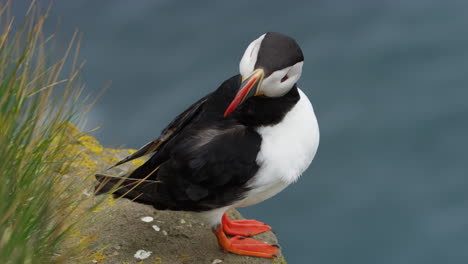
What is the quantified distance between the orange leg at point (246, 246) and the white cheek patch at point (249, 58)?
1495 millimetres

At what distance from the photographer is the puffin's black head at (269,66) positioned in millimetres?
3848

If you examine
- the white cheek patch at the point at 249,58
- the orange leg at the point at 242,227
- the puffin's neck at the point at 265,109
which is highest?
the white cheek patch at the point at 249,58

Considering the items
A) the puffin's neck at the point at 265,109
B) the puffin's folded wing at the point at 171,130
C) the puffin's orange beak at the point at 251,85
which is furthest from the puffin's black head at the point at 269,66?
the puffin's folded wing at the point at 171,130

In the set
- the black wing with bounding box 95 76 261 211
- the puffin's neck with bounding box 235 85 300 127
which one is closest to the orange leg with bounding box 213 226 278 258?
the black wing with bounding box 95 76 261 211

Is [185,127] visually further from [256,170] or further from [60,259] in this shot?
[60,259]

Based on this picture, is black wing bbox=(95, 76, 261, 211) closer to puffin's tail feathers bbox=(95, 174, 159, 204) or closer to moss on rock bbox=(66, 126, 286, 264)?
puffin's tail feathers bbox=(95, 174, 159, 204)

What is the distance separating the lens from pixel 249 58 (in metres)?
3.95

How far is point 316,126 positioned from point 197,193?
1.05 m

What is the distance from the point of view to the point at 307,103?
4.74 meters

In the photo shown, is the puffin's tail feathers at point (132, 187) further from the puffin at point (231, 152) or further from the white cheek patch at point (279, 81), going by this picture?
the white cheek patch at point (279, 81)

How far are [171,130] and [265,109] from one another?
0.79 meters

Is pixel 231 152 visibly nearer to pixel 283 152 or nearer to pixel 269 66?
pixel 283 152

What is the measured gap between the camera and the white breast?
439 centimetres

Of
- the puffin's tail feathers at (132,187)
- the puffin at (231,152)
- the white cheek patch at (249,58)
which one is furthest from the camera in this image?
the puffin's tail feathers at (132,187)
